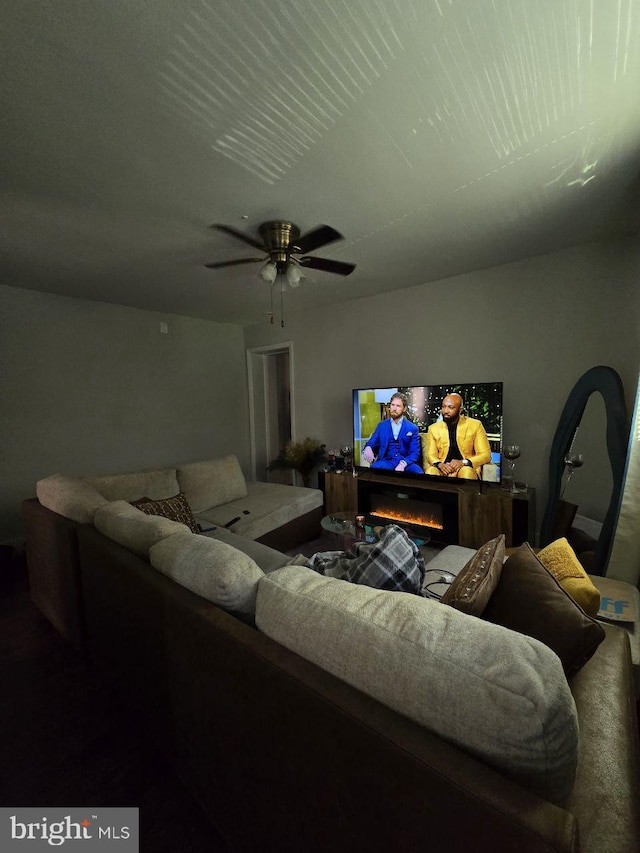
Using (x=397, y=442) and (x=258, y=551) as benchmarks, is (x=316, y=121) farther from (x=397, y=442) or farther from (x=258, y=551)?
(x=397, y=442)

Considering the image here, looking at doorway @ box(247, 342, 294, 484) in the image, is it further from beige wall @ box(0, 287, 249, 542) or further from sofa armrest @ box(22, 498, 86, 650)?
sofa armrest @ box(22, 498, 86, 650)

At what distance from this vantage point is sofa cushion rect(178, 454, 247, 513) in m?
2.96

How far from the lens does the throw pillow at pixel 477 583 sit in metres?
0.99

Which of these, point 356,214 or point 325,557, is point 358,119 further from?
point 325,557

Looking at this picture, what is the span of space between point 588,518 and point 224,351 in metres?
4.33

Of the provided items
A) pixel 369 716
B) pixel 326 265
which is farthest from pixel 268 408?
pixel 369 716

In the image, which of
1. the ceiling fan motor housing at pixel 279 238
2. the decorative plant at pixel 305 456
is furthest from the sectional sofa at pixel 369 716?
the decorative plant at pixel 305 456

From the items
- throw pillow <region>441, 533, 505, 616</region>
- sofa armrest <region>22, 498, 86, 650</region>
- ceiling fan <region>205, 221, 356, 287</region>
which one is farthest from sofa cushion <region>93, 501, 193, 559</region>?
ceiling fan <region>205, 221, 356, 287</region>

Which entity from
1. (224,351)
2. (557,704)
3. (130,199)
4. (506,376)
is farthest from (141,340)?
(557,704)

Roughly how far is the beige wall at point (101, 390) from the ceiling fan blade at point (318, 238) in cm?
262

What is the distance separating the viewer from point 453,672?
24.8 inches

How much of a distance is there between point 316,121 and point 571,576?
75.9 inches

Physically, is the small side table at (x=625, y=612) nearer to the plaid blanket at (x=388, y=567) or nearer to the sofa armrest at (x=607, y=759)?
the sofa armrest at (x=607, y=759)

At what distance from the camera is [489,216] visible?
2131 millimetres
